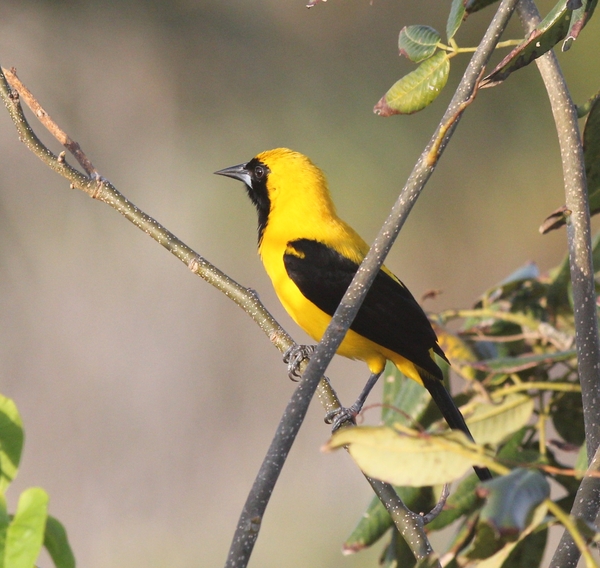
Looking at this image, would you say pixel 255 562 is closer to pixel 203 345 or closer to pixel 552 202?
pixel 203 345

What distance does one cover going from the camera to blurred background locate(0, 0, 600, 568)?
5516mm

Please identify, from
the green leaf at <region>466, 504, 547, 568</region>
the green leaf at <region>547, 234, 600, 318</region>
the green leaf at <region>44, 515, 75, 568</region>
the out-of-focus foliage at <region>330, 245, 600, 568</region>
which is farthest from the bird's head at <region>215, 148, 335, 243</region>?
the green leaf at <region>44, 515, 75, 568</region>

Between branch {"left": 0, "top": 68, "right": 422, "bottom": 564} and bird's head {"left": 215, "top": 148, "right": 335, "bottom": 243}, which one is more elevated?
bird's head {"left": 215, "top": 148, "right": 335, "bottom": 243}

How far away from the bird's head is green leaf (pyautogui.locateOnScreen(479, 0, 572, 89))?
178 centimetres

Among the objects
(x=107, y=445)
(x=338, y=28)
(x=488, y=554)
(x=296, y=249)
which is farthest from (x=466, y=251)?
(x=488, y=554)

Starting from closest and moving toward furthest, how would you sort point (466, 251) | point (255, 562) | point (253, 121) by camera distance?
point (255, 562) → point (253, 121) → point (466, 251)

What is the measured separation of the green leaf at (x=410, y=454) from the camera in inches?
30.5

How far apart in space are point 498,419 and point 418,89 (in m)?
0.73

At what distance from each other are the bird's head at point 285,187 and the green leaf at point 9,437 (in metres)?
2.01

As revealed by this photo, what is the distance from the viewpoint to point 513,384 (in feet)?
5.91

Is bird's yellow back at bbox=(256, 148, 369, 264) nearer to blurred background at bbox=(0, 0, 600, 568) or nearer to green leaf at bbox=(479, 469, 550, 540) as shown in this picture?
green leaf at bbox=(479, 469, 550, 540)

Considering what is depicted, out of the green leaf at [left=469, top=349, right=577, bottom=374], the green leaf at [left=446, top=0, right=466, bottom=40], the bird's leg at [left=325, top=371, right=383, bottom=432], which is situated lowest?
the bird's leg at [left=325, top=371, right=383, bottom=432]

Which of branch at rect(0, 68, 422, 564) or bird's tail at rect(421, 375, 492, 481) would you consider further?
bird's tail at rect(421, 375, 492, 481)

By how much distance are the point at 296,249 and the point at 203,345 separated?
4005 mm
